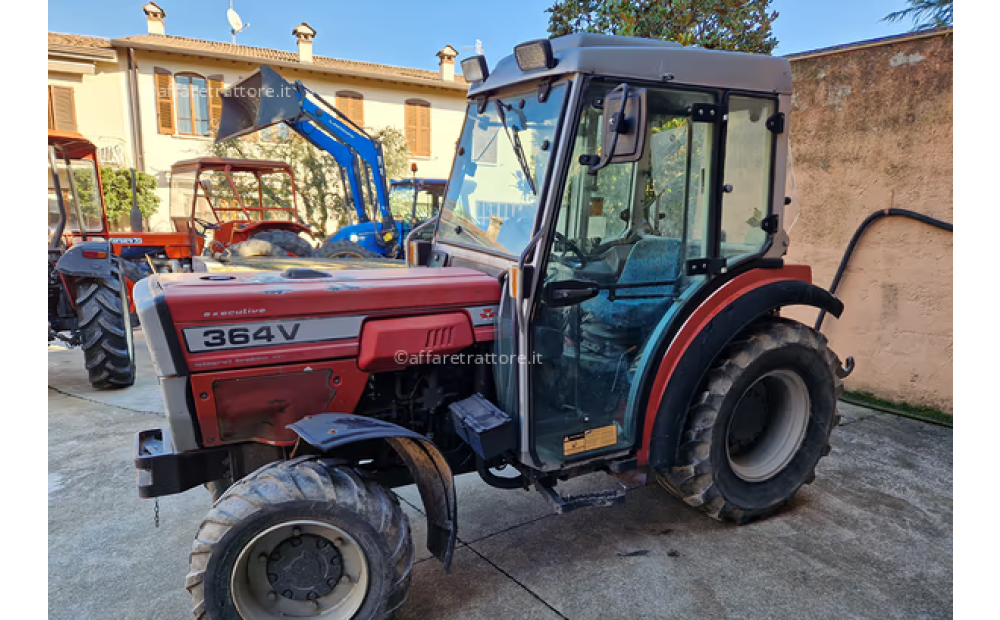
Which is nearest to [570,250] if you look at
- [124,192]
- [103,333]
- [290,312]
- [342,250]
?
[290,312]

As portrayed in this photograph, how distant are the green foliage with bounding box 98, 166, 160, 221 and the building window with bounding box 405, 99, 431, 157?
24.7 feet

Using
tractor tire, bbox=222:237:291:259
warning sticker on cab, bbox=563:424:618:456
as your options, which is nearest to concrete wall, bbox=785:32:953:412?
warning sticker on cab, bbox=563:424:618:456

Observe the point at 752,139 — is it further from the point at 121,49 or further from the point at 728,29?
the point at 121,49

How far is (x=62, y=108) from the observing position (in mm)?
15531

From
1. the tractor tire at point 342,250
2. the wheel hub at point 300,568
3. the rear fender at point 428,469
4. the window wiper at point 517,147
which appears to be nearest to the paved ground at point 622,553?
the rear fender at point 428,469

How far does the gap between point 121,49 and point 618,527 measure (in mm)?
18453

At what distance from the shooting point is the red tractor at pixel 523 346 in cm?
229

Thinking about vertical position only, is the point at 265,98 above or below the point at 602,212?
A: above

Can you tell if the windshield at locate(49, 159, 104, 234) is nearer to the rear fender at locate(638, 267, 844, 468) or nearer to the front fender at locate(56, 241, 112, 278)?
the front fender at locate(56, 241, 112, 278)

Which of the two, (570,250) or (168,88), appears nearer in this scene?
(570,250)

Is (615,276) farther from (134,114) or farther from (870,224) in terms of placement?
(134,114)

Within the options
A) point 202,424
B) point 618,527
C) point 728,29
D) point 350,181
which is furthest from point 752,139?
point 350,181

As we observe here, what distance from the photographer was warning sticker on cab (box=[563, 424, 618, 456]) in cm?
279

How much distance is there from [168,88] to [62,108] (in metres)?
2.54
